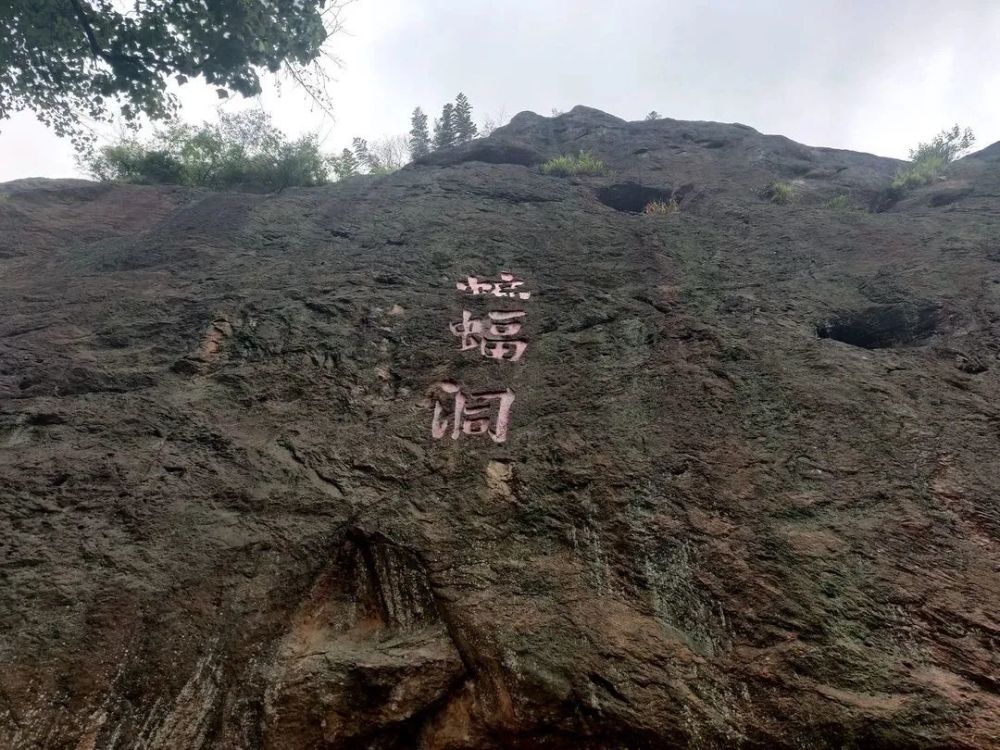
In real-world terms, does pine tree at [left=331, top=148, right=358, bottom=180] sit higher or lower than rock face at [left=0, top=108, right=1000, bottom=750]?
higher

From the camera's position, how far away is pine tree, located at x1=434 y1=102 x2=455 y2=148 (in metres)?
18.6

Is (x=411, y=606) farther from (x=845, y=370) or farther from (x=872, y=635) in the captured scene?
(x=845, y=370)

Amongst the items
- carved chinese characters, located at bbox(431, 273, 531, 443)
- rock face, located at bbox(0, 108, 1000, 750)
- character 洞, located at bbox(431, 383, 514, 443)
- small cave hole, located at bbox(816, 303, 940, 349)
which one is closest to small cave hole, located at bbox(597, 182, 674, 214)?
rock face, located at bbox(0, 108, 1000, 750)

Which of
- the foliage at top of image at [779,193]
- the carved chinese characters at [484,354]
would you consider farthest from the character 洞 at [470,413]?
the foliage at top of image at [779,193]

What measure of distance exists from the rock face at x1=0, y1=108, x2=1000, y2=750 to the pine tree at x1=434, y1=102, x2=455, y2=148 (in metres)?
13.0

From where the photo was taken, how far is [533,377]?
501 centimetres

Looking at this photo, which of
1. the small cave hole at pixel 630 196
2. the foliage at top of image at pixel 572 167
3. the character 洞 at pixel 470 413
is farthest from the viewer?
the foliage at top of image at pixel 572 167

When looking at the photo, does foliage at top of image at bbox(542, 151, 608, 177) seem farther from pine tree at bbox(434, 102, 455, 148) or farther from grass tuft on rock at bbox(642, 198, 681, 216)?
pine tree at bbox(434, 102, 455, 148)

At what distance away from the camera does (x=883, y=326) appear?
18.9 ft

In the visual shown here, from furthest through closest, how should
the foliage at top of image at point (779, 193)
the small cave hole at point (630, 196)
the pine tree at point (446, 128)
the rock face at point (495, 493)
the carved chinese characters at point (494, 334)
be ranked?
the pine tree at point (446, 128), the small cave hole at point (630, 196), the foliage at top of image at point (779, 193), the carved chinese characters at point (494, 334), the rock face at point (495, 493)

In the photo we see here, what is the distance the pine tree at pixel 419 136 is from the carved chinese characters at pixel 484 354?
14.9 meters

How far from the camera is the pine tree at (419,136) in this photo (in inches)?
792

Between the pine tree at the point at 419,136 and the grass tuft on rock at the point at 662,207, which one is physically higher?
the pine tree at the point at 419,136

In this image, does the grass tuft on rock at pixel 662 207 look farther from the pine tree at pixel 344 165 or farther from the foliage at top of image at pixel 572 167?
the pine tree at pixel 344 165
